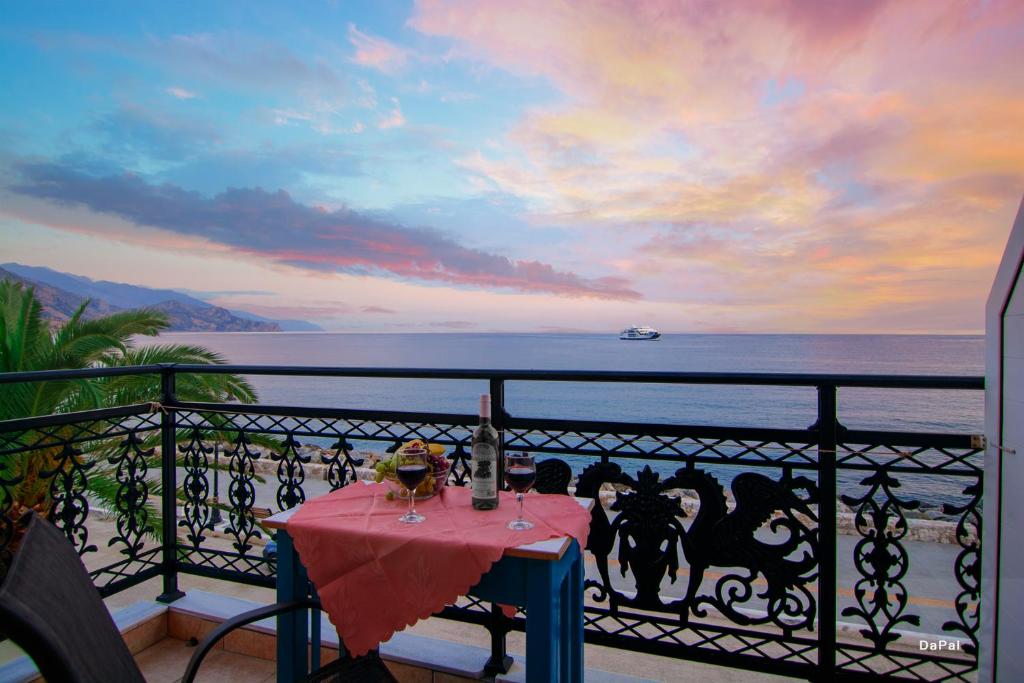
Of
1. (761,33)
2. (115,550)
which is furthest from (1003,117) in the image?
(115,550)

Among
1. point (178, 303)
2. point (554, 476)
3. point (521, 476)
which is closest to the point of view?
point (521, 476)

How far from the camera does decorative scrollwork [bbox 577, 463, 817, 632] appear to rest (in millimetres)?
2057

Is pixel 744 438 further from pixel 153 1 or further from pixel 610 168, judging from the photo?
pixel 610 168

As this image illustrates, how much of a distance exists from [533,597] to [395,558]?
372mm

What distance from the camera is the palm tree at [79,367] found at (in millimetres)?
4820

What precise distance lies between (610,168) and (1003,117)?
16014 millimetres

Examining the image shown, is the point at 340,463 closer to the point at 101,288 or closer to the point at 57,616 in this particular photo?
the point at 57,616

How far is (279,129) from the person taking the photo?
58.0 ft

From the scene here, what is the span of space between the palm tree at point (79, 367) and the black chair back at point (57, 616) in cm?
393

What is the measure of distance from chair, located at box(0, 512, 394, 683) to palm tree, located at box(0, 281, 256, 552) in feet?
12.9

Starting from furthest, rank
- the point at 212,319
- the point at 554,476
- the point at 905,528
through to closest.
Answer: the point at 212,319
the point at 554,476
the point at 905,528

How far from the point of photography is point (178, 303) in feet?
100

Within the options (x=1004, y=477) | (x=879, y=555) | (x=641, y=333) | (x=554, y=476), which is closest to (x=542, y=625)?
(x=554, y=476)

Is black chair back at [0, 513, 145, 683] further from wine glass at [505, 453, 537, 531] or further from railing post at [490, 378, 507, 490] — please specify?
railing post at [490, 378, 507, 490]
